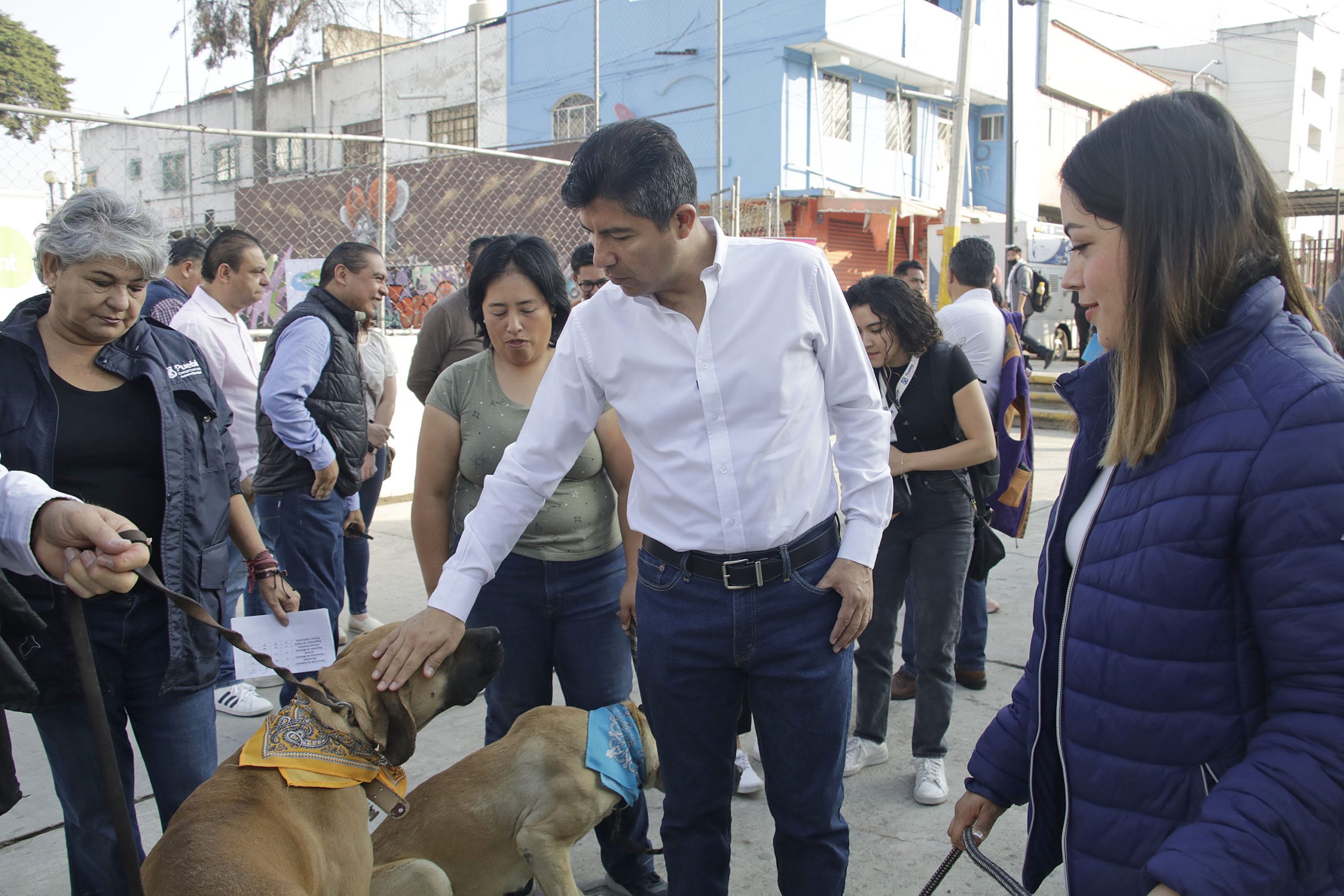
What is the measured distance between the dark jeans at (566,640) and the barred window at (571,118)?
1945cm

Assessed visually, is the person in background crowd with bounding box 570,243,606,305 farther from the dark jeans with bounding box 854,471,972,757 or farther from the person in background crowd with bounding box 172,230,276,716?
the dark jeans with bounding box 854,471,972,757

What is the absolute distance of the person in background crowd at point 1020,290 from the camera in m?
14.4

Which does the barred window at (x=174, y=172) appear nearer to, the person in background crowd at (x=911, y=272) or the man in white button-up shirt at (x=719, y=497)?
the person in background crowd at (x=911, y=272)

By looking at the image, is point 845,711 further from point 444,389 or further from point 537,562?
point 444,389

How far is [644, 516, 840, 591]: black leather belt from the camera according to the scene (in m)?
2.06

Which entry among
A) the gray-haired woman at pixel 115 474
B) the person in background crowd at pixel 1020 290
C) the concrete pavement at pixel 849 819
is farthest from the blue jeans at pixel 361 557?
the person in background crowd at pixel 1020 290

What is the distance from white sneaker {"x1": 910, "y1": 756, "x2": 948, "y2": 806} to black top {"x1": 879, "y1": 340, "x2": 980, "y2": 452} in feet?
3.98

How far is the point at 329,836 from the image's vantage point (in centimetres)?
214

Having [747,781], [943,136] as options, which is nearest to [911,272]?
[747,781]

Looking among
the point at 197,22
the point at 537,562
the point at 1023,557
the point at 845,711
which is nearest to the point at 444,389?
the point at 537,562

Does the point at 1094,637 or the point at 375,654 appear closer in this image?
the point at 1094,637

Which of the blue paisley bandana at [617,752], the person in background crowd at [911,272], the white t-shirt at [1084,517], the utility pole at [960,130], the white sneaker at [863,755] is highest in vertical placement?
the utility pole at [960,130]

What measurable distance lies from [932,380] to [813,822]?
6.66 ft

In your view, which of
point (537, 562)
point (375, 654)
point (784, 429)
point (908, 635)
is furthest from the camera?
point (908, 635)
